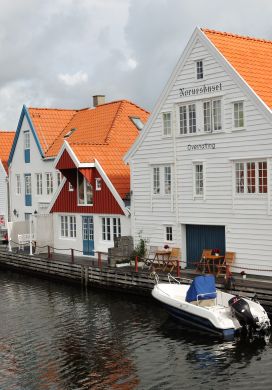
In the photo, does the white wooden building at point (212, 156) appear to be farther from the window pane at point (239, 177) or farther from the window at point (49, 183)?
the window at point (49, 183)

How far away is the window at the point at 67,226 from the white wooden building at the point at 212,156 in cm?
690

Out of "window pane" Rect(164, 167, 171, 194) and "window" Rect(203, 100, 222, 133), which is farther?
"window pane" Rect(164, 167, 171, 194)

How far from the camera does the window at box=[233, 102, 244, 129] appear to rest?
28.5m

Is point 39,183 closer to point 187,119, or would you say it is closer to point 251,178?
point 187,119

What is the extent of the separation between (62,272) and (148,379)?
18.1 meters

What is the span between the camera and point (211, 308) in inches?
925

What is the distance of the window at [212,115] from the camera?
97.3 feet

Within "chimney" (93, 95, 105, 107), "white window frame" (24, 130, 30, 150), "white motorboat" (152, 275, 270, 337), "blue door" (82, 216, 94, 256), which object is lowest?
"white motorboat" (152, 275, 270, 337)

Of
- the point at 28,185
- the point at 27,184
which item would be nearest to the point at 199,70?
the point at 28,185

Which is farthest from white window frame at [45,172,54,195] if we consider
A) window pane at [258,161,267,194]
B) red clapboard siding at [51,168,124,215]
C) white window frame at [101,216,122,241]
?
window pane at [258,161,267,194]

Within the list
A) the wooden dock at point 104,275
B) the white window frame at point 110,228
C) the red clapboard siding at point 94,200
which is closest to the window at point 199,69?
the red clapboard siding at point 94,200

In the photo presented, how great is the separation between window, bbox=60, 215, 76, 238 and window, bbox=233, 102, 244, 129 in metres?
14.8

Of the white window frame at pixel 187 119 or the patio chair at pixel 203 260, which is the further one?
the white window frame at pixel 187 119

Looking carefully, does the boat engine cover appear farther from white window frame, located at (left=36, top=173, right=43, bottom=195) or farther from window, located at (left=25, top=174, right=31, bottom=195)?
window, located at (left=25, top=174, right=31, bottom=195)
